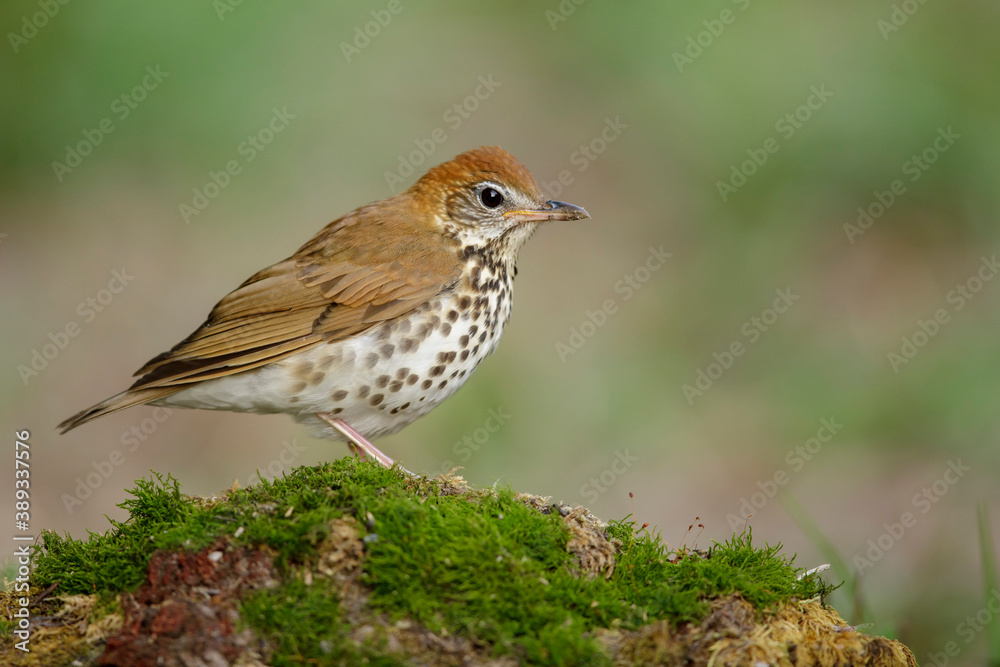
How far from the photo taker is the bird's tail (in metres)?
4.30

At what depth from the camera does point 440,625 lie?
289 cm

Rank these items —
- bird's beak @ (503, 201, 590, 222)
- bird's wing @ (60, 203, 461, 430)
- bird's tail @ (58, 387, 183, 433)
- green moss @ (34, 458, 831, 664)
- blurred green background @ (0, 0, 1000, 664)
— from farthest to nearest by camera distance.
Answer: blurred green background @ (0, 0, 1000, 664), bird's beak @ (503, 201, 590, 222), bird's wing @ (60, 203, 461, 430), bird's tail @ (58, 387, 183, 433), green moss @ (34, 458, 831, 664)

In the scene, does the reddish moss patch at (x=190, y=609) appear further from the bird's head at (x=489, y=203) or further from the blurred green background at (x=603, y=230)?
the blurred green background at (x=603, y=230)

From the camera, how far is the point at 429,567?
9.95 feet

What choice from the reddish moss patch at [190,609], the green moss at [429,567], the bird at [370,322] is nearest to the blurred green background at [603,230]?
the bird at [370,322]

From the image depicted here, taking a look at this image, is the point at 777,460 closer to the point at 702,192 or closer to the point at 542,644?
the point at 702,192

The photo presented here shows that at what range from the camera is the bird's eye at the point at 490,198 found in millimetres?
5059

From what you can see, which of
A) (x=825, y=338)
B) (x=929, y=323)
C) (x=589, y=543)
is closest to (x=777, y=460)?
(x=825, y=338)

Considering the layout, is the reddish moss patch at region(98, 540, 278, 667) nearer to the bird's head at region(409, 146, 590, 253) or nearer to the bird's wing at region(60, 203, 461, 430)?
the bird's wing at region(60, 203, 461, 430)

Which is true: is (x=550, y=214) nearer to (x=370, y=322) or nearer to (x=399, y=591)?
(x=370, y=322)

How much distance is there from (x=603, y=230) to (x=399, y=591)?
6760 mm

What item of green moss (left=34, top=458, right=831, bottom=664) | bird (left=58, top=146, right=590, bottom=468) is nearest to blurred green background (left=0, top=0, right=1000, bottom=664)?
bird (left=58, top=146, right=590, bottom=468)

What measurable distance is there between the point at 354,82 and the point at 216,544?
712cm

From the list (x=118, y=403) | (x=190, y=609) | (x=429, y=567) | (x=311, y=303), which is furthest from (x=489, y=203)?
(x=190, y=609)
